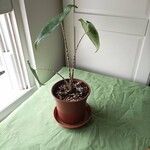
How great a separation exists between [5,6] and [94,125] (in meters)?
0.70

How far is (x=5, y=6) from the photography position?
815mm

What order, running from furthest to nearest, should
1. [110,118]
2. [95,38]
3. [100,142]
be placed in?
1. [110,118]
2. [100,142]
3. [95,38]

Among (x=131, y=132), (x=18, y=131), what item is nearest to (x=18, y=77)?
(x=18, y=131)

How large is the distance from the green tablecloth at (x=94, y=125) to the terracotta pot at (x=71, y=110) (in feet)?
0.16

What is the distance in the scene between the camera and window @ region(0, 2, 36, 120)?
97 cm

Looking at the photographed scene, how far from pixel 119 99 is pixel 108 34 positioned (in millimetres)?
403

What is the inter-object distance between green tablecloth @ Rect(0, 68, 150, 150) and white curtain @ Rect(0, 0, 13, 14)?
1.59ft

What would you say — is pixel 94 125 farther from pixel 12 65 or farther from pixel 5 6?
pixel 5 6

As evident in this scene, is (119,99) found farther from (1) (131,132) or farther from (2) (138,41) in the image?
(2) (138,41)

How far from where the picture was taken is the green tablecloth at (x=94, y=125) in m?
0.80

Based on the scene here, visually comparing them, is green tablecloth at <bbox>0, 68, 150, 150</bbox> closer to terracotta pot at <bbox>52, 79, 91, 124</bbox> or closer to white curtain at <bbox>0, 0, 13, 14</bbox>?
terracotta pot at <bbox>52, 79, 91, 124</bbox>

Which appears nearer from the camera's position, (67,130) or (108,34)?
(67,130)

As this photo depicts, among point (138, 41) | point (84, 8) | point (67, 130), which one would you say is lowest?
point (67, 130)

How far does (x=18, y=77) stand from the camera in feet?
3.72
